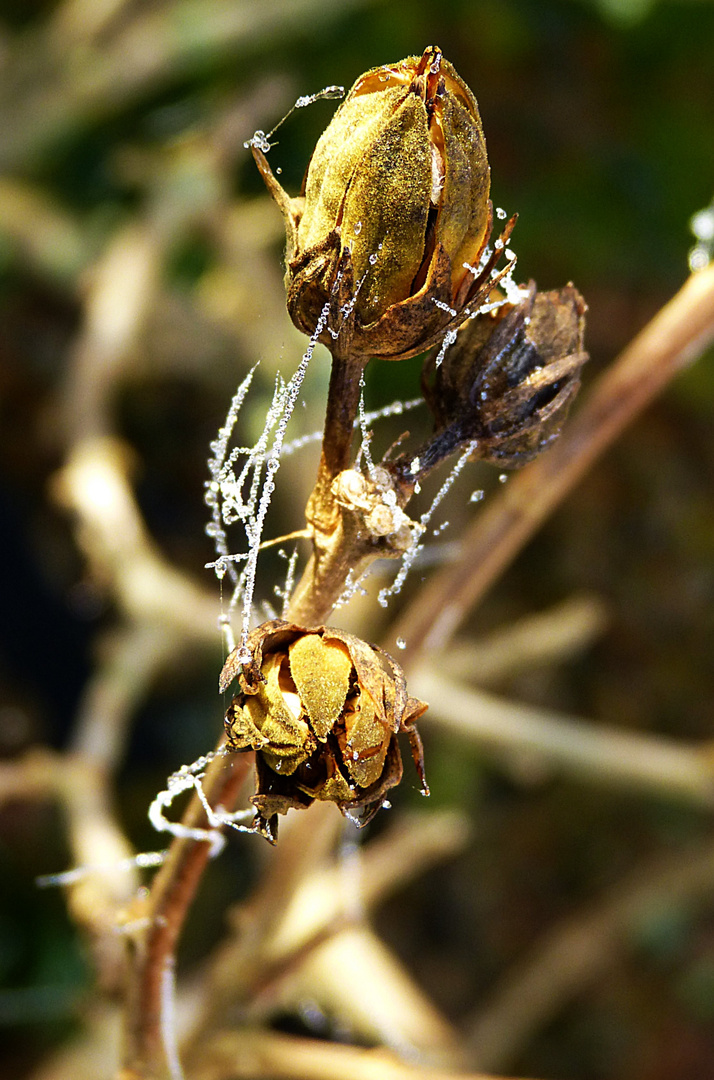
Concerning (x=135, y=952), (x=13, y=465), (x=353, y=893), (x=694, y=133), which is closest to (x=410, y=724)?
(x=135, y=952)

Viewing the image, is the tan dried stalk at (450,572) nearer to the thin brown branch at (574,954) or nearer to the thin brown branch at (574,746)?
the thin brown branch at (574,746)

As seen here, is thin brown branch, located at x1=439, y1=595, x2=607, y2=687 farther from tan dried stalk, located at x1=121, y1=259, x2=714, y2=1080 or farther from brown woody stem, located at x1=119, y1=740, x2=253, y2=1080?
brown woody stem, located at x1=119, y1=740, x2=253, y2=1080

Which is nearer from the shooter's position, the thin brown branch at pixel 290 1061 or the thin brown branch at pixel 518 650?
the thin brown branch at pixel 290 1061

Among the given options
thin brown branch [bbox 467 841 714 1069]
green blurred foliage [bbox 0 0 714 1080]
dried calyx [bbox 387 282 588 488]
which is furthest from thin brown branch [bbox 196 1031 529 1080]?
thin brown branch [bbox 467 841 714 1069]

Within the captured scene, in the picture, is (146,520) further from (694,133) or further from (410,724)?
(410,724)

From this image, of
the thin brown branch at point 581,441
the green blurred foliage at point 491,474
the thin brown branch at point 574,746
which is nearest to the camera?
the thin brown branch at point 581,441

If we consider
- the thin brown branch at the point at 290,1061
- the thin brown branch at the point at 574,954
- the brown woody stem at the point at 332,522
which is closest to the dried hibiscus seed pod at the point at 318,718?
the brown woody stem at the point at 332,522

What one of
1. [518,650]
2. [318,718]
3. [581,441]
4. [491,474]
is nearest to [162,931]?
[318,718]
